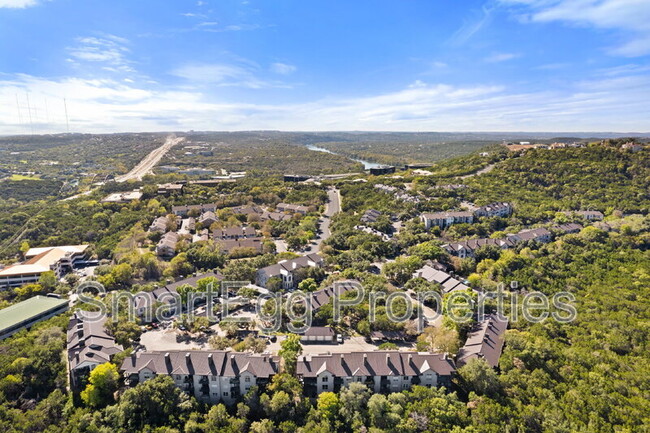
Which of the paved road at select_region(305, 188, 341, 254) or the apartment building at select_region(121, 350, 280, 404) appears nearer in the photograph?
the apartment building at select_region(121, 350, 280, 404)

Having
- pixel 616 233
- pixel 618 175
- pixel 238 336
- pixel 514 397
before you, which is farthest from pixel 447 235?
pixel 618 175

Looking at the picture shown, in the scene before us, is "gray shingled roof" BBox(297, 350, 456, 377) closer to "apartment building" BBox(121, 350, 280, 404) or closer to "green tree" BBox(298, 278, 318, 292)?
"apartment building" BBox(121, 350, 280, 404)

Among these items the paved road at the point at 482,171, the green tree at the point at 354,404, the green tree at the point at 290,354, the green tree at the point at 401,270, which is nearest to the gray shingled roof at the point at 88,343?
the green tree at the point at 290,354

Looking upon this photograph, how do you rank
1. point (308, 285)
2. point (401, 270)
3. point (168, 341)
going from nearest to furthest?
point (168, 341) < point (308, 285) < point (401, 270)

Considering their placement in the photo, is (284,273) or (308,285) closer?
(308,285)

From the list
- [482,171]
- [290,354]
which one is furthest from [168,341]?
[482,171]

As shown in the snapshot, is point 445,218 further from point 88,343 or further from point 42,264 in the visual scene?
point 42,264

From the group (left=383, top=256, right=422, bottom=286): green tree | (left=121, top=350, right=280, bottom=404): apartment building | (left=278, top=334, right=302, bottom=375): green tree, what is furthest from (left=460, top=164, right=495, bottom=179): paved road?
(left=121, top=350, right=280, bottom=404): apartment building

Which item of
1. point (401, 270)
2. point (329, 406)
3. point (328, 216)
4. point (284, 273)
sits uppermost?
point (328, 216)

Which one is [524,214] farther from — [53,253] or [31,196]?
[31,196]
